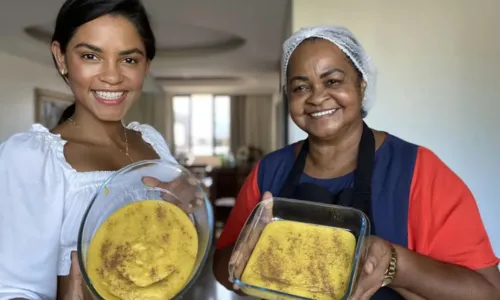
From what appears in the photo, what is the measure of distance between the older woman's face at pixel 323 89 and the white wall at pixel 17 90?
Answer: 3.86 metres

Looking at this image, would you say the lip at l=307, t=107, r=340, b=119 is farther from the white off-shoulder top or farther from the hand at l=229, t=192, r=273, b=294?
the white off-shoulder top

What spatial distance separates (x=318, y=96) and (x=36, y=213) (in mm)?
593

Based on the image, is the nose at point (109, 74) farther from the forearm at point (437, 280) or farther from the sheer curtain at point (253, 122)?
the sheer curtain at point (253, 122)

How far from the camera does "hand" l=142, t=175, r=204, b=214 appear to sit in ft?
2.46

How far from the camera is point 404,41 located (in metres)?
2.10

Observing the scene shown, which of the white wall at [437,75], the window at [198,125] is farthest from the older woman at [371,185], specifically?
the window at [198,125]

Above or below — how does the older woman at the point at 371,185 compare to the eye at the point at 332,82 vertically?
below

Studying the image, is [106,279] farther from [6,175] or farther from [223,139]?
[223,139]

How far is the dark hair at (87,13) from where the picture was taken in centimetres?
83

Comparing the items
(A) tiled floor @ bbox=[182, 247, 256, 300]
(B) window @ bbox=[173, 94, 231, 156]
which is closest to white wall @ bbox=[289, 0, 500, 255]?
(A) tiled floor @ bbox=[182, 247, 256, 300]

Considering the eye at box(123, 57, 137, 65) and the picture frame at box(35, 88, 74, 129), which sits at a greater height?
the eye at box(123, 57, 137, 65)

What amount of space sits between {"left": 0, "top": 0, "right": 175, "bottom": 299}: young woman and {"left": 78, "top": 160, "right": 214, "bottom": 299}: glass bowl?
102mm

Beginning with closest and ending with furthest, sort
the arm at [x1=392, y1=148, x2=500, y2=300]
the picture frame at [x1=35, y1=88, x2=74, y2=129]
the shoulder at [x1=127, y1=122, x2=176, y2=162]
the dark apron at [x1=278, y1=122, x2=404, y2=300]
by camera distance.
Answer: the arm at [x1=392, y1=148, x2=500, y2=300]
the dark apron at [x1=278, y1=122, x2=404, y2=300]
the shoulder at [x1=127, y1=122, x2=176, y2=162]
the picture frame at [x1=35, y1=88, x2=74, y2=129]

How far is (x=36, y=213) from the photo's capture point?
0.76m
